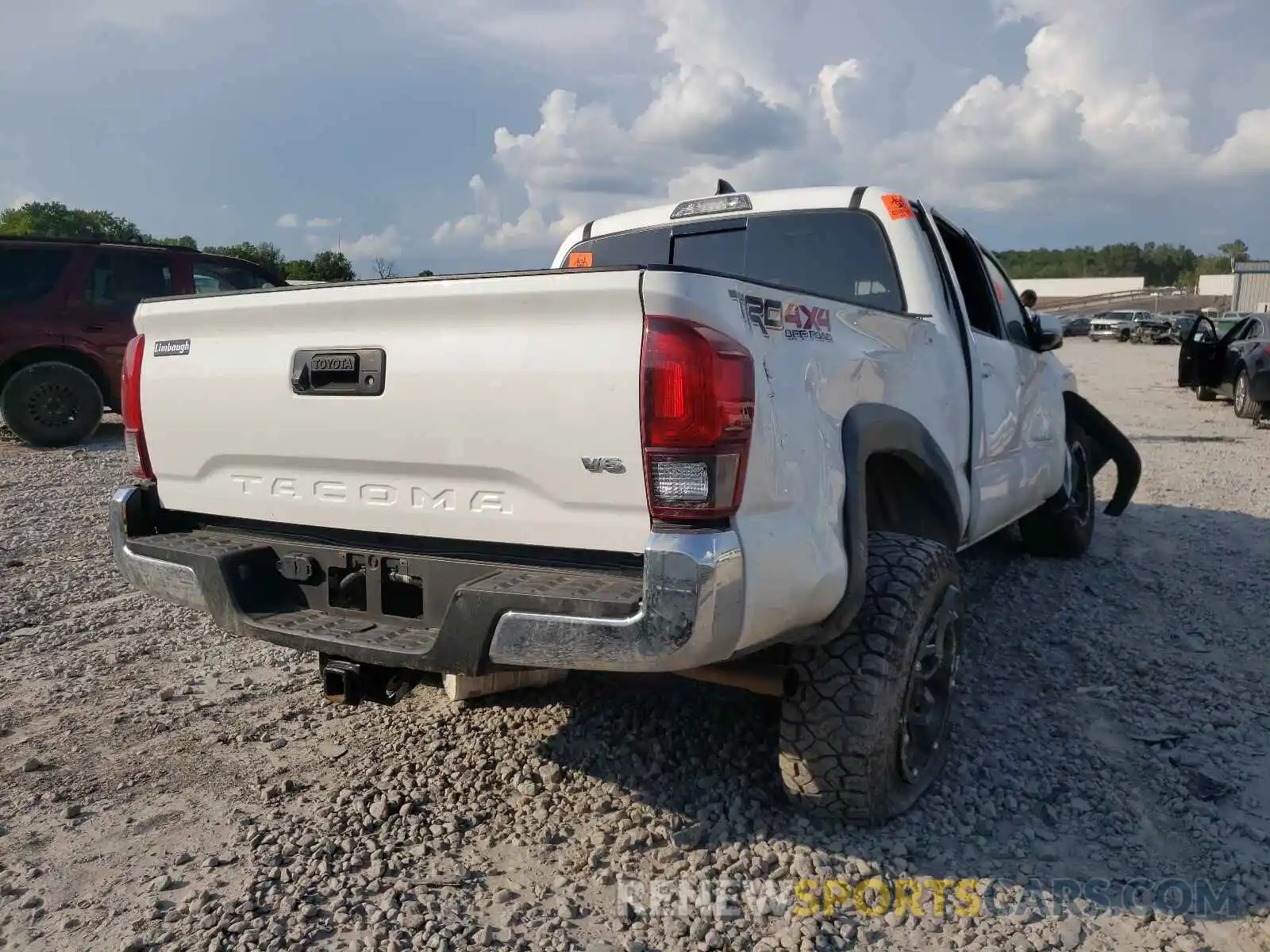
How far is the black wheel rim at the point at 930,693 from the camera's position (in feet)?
9.72

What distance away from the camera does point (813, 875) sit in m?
2.69

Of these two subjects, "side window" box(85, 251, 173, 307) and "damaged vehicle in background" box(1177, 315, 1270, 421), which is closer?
"side window" box(85, 251, 173, 307)

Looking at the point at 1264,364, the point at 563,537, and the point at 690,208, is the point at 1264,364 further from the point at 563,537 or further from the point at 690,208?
the point at 563,537

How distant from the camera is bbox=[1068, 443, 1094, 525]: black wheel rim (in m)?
5.91

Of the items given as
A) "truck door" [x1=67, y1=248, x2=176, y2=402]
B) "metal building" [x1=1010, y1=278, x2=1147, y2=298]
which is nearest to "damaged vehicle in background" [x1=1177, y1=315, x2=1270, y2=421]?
"truck door" [x1=67, y1=248, x2=176, y2=402]

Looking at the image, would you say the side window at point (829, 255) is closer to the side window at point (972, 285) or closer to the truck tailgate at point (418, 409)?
the side window at point (972, 285)

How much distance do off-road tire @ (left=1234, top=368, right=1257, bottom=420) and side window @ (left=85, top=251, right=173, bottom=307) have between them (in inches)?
514

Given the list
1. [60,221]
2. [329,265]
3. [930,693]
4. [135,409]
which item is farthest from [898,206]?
[60,221]

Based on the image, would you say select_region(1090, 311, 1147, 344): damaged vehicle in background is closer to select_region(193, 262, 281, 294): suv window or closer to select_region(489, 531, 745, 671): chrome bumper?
select_region(193, 262, 281, 294): suv window

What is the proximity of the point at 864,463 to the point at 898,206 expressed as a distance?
1.42 m

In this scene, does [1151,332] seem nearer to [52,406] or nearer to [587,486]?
[52,406]

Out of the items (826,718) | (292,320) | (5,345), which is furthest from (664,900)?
(5,345)

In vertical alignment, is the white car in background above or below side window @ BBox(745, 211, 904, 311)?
below

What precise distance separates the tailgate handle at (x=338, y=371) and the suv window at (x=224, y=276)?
26.9ft
